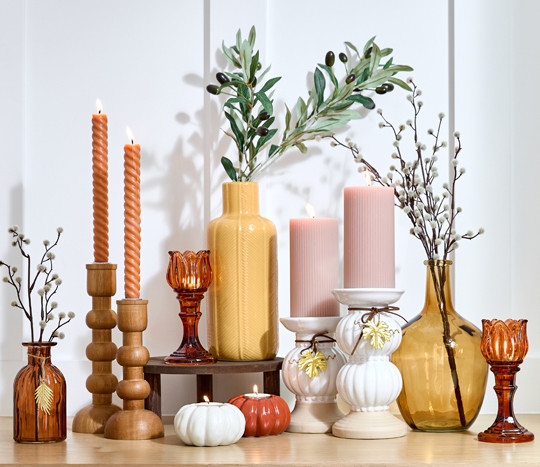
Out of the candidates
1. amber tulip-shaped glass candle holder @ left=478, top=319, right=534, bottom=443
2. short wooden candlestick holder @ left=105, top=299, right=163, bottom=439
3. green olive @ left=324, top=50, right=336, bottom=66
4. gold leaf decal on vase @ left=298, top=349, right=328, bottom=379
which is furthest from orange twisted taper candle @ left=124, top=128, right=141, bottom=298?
amber tulip-shaped glass candle holder @ left=478, top=319, right=534, bottom=443

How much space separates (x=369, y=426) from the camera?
1.03 metres

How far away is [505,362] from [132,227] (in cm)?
54

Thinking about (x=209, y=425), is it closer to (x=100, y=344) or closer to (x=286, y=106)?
(x=100, y=344)

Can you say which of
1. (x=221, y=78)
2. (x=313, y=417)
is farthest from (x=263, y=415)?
(x=221, y=78)

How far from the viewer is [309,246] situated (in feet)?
3.72

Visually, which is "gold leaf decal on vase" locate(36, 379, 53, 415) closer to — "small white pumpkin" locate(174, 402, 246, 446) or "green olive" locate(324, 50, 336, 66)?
"small white pumpkin" locate(174, 402, 246, 446)

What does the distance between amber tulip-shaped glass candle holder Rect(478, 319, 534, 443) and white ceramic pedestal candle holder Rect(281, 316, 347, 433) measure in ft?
0.69

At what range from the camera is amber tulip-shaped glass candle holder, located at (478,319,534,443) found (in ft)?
3.30

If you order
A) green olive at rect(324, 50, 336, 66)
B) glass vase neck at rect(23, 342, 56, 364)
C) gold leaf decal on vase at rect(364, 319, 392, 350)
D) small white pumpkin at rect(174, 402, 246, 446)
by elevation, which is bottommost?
small white pumpkin at rect(174, 402, 246, 446)

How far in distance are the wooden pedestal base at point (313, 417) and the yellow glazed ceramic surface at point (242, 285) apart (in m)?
0.11

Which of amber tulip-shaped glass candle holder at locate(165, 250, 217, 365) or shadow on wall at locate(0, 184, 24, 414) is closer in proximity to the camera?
amber tulip-shaped glass candle holder at locate(165, 250, 217, 365)

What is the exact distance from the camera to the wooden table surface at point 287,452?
0.89 meters

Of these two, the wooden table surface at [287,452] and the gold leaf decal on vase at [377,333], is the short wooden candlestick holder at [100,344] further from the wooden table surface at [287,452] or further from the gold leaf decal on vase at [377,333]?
the gold leaf decal on vase at [377,333]

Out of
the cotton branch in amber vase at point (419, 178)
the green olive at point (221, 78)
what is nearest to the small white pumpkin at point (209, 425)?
the cotton branch in amber vase at point (419, 178)
